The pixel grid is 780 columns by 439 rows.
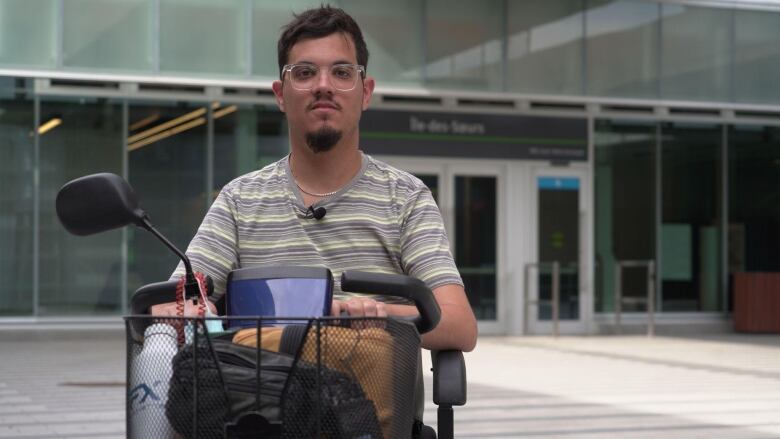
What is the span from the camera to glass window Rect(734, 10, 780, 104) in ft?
63.6

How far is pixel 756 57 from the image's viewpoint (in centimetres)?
1952

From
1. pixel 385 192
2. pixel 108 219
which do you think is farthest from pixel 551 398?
pixel 108 219

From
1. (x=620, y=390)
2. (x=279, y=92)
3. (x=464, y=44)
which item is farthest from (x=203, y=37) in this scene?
(x=279, y=92)

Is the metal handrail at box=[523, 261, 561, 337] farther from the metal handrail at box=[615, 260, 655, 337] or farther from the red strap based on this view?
the red strap

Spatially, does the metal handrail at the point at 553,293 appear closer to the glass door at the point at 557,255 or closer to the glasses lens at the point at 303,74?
the glass door at the point at 557,255

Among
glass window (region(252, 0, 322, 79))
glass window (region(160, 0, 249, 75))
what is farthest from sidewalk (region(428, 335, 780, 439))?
glass window (region(160, 0, 249, 75))

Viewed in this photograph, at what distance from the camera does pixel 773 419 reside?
9242 millimetres

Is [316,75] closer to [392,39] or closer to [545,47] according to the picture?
[392,39]

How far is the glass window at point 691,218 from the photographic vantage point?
1988 centimetres

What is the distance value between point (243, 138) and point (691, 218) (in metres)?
7.02

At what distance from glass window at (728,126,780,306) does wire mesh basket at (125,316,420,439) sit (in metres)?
18.9

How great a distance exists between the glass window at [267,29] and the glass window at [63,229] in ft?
6.68

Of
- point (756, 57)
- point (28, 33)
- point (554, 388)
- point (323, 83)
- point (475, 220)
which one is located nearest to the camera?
point (323, 83)

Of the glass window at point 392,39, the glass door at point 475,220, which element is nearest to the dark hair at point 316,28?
the glass window at point 392,39
